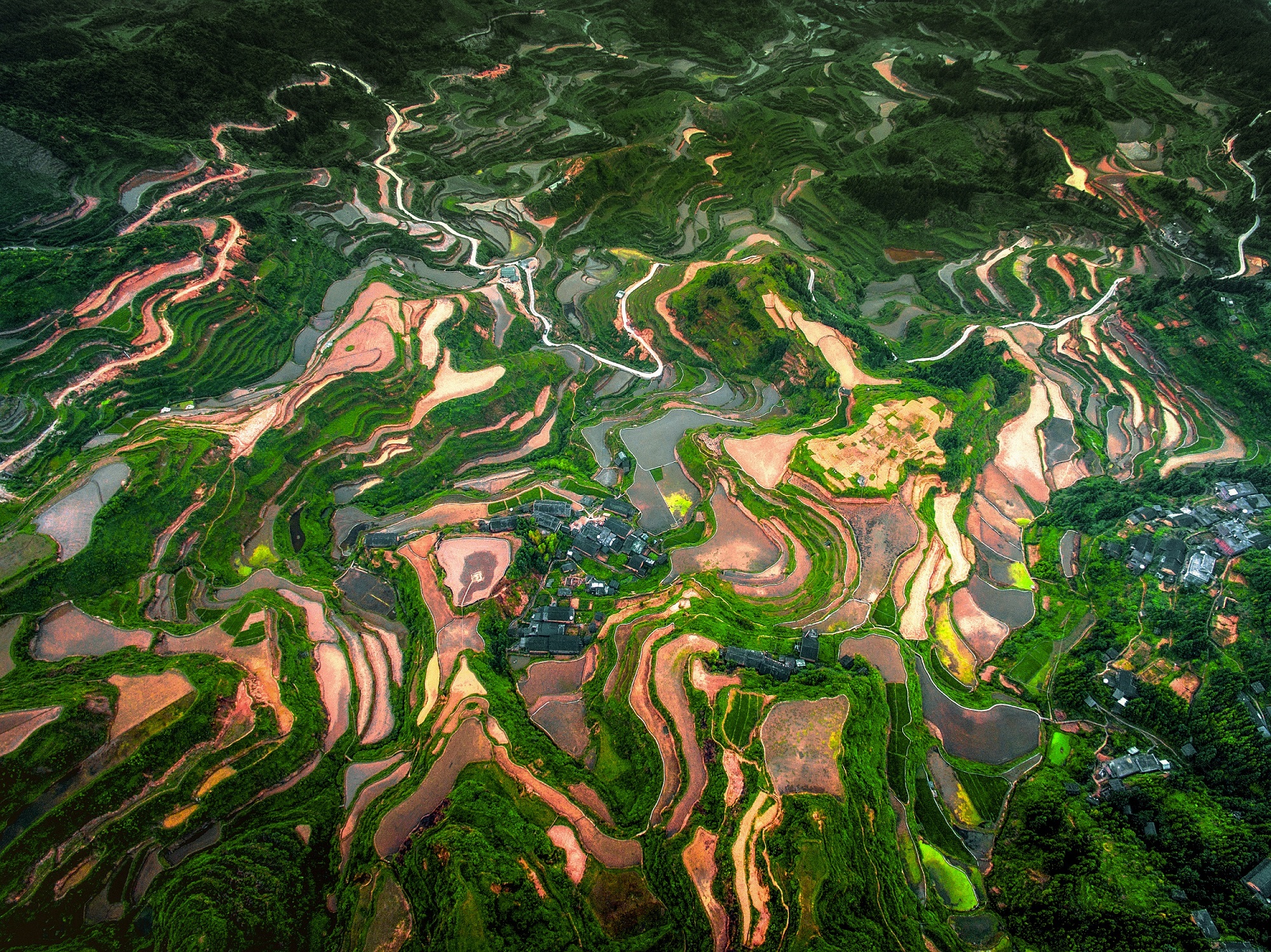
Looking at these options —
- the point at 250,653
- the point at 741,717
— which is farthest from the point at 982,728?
the point at 250,653

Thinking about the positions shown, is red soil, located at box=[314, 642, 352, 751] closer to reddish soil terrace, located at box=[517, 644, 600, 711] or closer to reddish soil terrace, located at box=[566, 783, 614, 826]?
reddish soil terrace, located at box=[517, 644, 600, 711]

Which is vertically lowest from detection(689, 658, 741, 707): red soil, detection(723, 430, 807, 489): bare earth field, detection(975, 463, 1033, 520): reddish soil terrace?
detection(689, 658, 741, 707): red soil

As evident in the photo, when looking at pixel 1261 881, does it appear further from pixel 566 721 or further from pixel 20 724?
pixel 20 724

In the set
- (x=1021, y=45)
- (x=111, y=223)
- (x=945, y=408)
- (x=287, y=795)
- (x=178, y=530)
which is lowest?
(x=287, y=795)

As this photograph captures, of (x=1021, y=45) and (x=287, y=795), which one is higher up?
(x=1021, y=45)

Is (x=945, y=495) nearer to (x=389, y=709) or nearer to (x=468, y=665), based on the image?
(x=468, y=665)

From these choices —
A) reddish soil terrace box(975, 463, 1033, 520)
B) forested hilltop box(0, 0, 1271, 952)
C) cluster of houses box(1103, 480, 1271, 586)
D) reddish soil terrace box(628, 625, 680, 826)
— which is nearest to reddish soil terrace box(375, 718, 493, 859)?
forested hilltop box(0, 0, 1271, 952)

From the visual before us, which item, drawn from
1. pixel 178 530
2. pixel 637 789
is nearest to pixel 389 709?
pixel 637 789
